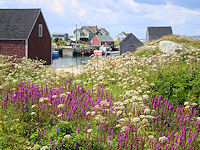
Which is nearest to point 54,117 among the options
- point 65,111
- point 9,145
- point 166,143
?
point 65,111

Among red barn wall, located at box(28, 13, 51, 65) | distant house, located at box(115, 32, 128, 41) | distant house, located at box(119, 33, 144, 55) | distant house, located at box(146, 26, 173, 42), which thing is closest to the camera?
red barn wall, located at box(28, 13, 51, 65)

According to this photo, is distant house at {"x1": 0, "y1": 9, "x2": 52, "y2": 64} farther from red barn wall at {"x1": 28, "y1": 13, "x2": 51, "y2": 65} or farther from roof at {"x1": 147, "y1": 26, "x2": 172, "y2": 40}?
roof at {"x1": 147, "y1": 26, "x2": 172, "y2": 40}

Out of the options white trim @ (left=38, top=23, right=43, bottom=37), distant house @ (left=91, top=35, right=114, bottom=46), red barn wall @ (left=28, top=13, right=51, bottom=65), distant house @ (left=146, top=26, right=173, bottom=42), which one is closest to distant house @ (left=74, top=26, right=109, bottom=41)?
distant house @ (left=91, top=35, right=114, bottom=46)

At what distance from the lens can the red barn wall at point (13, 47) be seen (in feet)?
89.2

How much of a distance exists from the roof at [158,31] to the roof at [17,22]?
59.9m

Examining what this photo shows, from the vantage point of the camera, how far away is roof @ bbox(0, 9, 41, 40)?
28.0m

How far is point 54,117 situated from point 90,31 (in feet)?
377

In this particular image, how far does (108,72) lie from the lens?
11773 millimetres

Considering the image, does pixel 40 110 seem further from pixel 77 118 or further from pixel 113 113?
pixel 113 113

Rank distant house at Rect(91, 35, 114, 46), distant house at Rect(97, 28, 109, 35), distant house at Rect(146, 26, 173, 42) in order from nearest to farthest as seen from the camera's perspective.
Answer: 1. distant house at Rect(146, 26, 173, 42)
2. distant house at Rect(91, 35, 114, 46)
3. distant house at Rect(97, 28, 109, 35)

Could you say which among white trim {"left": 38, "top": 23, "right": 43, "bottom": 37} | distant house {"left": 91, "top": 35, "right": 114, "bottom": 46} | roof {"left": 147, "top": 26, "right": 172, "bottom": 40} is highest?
roof {"left": 147, "top": 26, "right": 172, "bottom": 40}

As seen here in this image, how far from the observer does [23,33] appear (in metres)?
27.8

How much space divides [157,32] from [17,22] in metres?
62.5

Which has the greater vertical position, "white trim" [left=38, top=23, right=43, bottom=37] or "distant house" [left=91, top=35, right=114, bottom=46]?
"distant house" [left=91, top=35, right=114, bottom=46]
